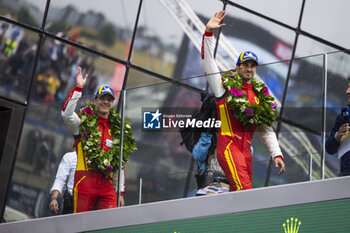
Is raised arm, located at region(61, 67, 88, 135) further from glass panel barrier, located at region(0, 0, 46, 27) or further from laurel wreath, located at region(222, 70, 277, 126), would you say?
glass panel barrier, located at region(0, 0, 46, 27)

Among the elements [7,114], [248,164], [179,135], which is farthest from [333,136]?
[7,114]

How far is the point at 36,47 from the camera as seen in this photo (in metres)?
13.0

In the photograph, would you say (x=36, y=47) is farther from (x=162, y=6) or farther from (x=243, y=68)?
(x=243, y=68)

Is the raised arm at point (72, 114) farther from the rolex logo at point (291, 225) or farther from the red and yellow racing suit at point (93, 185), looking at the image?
the rolex logo at point (291, 225)

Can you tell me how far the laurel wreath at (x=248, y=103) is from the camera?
22.2 feet

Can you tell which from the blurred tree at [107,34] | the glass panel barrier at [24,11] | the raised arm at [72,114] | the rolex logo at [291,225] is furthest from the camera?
the blurred tree at [107,34]

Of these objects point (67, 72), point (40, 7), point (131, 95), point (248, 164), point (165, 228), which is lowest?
point (165, 228)

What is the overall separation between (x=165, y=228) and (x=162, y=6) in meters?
7.90

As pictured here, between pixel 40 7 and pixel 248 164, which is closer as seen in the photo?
pixel 248 164

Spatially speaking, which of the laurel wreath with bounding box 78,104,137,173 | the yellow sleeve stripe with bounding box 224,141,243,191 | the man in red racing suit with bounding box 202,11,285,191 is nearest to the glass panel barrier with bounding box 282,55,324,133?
the man in red racing suit with bounding box 202,11,285,191

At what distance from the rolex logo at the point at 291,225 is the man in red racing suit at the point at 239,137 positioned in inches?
25.8

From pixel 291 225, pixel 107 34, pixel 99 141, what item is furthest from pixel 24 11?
pixel 291 225

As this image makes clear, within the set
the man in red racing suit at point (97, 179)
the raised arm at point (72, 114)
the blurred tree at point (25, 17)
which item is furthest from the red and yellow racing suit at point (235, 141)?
the blurred tree at point (25, 17)

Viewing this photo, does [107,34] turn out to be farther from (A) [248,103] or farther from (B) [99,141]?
(A) [248,103]
